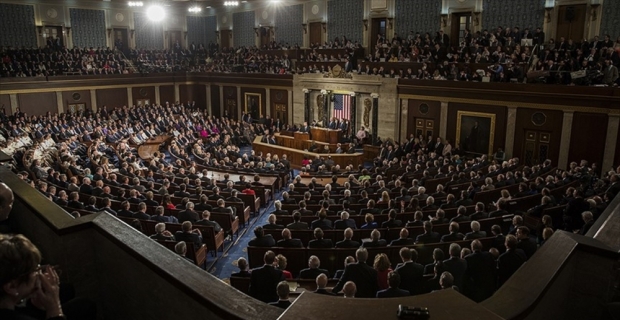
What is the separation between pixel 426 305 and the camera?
233 centimetres

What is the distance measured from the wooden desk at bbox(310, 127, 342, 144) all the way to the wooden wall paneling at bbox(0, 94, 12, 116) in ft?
53.8

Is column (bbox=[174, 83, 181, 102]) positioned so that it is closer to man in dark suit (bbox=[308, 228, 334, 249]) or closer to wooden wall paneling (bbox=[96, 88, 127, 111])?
wooden wall paneling (bbox=[96, 88, 127, 111])

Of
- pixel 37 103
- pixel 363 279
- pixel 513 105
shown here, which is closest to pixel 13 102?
pixel 37 103

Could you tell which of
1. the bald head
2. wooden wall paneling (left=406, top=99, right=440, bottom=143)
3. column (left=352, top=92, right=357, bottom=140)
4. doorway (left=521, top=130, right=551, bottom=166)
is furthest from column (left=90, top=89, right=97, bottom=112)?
the bald head

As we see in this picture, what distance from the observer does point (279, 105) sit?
2797cm

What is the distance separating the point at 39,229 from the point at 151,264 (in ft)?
6.26

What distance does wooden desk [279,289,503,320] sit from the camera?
220 centimetres

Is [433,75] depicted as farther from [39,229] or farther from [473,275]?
[39,229]

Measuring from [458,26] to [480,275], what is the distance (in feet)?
66.4

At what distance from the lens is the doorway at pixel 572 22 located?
19641 millimetres

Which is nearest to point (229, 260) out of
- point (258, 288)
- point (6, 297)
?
point (258, 288)

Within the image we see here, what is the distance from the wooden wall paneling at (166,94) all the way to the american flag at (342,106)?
1347cm

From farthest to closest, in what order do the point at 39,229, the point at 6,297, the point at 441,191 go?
the point at 441,191
the point at 39,229
the point at 6,297

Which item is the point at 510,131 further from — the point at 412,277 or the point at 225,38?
the point at 225,38
